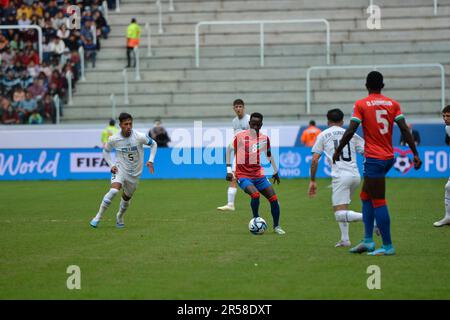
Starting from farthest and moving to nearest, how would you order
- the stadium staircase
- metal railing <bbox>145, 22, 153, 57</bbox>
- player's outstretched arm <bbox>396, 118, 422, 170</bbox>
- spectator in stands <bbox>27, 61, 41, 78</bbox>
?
metal railing <bbox>145, 22, 153, 57</bbox> < spectator in stands <bbox>27, 61, 41, 78</bbox> < the stadium staircase < player's outstretched arm <bbox>396, 118, 422, 170</bbox>

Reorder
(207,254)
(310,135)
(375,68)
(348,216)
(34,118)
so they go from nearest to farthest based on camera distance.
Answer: (207,254)
(348,216)
(310,135)
(375,68)
(34,118)

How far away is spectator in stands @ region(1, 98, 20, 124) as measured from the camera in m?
36.2

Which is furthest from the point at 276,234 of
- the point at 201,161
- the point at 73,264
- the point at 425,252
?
the point at 201,161

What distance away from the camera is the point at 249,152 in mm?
16250

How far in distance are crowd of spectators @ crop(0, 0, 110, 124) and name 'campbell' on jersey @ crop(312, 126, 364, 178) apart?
78.4ft

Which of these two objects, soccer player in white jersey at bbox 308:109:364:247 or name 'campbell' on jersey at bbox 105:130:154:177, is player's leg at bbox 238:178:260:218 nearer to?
name 'campbell' on jersey at bbox 105:130:154:177

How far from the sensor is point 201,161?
3247cm

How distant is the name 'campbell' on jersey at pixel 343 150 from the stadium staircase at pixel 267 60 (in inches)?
885

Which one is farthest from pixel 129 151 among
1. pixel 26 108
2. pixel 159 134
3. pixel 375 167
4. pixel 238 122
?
pixel 26 108

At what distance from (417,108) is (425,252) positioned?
78.3 feet

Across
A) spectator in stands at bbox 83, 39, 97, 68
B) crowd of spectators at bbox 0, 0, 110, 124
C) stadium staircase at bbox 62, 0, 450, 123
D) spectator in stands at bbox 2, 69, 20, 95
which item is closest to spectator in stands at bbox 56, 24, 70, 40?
crowd of spectators at bbox 0, 0, 110, 124

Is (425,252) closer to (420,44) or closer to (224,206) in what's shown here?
(224,206)

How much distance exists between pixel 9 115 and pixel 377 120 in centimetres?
2632

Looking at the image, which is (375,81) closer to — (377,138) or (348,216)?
(377,138)
